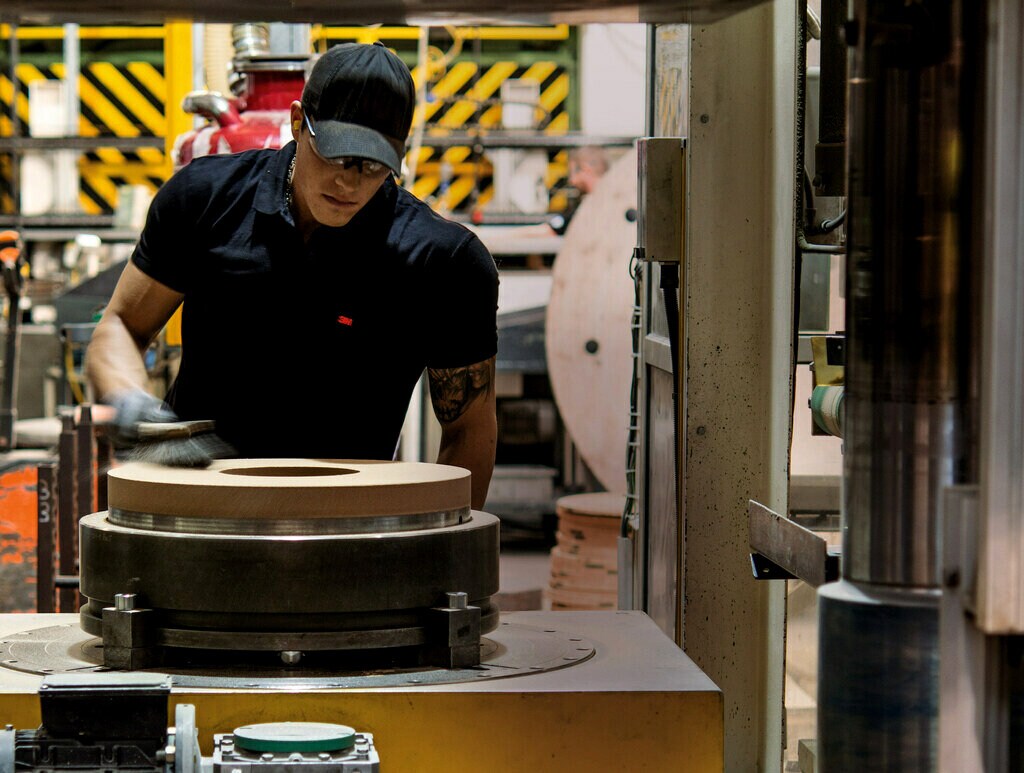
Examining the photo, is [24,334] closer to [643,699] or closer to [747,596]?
[747,596]

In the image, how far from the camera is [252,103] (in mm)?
3936

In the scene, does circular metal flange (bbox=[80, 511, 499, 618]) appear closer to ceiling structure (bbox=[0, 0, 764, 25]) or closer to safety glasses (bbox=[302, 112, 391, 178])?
ceiling structure (bbox=[0, 0, 764, 25])

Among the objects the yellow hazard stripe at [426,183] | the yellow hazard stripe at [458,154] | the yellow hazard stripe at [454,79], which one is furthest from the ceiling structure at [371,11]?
the yellow hazard stripe at [454,79]

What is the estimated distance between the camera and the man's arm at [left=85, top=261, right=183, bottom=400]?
2.03 meters

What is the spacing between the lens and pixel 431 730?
123 centimetres

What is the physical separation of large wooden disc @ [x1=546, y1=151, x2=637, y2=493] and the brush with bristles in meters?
3.31

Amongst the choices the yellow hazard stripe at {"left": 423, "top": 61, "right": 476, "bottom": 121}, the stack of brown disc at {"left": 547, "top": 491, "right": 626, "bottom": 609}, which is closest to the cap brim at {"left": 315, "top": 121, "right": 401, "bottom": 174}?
the stack of brown disc at {"left": 547, "top": 491, "right": 626, "bottom": 609}

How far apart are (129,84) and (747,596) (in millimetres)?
9931

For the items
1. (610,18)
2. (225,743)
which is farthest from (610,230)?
(225,743)

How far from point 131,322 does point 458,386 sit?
536 mm

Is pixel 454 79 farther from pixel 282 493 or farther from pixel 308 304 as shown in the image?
pixel 282 493

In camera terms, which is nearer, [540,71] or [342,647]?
[342,647]

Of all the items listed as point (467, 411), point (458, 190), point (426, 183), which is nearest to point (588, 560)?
point (467, 411)

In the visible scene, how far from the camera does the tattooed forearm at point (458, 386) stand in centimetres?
217
